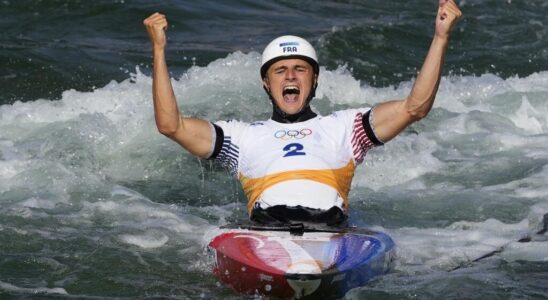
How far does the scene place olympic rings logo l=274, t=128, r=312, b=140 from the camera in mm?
6473

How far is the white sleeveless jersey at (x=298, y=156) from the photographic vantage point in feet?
20.7

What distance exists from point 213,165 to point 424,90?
3694 mm

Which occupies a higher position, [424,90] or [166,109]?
[424,90]

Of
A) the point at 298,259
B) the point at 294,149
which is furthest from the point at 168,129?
the point at 298,259

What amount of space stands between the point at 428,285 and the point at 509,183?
2.99m

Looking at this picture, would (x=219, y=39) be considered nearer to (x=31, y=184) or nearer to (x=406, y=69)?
(x=406, y=69)

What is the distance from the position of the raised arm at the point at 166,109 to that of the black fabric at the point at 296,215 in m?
0.50

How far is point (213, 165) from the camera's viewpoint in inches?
372

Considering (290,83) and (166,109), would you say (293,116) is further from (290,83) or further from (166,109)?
(166,109)

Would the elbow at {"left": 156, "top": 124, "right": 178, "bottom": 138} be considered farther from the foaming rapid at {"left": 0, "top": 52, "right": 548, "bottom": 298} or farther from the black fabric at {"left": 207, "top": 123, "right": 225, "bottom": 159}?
the foaming rapid at {"left": 0, "top": 52, "right": 548, "bottom": 298}

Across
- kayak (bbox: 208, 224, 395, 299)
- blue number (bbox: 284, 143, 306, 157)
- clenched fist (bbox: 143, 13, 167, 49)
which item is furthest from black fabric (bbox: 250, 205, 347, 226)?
clenched fist (bbox: 143, 13, 167, 49)

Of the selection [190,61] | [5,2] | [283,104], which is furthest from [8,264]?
[5,2]

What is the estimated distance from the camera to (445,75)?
41.5 feet

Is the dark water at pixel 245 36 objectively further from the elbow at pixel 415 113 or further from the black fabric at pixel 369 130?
the elbow at pixel 415 113
